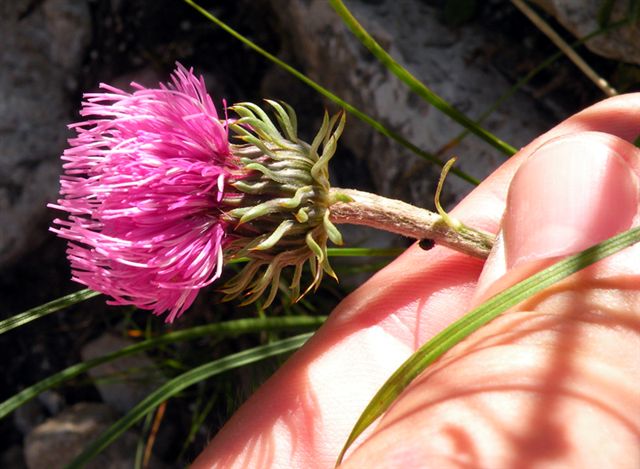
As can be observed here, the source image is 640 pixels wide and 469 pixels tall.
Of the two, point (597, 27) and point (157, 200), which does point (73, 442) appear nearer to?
point (157, 200)

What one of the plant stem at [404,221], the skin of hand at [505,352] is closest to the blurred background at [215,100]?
the skin of hand at [505,352]

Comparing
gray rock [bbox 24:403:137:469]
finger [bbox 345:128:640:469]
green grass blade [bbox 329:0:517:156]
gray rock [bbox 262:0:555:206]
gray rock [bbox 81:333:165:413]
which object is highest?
gray rock [bbox 262:0:555:206]

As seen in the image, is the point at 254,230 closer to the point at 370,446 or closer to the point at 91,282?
the point at 91,282

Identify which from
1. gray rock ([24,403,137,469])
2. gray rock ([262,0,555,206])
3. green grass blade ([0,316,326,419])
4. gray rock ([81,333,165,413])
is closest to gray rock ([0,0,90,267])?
gray rock ([81,333,165,413])

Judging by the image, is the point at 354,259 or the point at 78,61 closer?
the point at 354,259

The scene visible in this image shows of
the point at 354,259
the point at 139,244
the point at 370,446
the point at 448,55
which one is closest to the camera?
the point at 370,446

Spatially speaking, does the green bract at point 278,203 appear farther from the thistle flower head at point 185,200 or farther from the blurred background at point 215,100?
the blurred background at point 215,100

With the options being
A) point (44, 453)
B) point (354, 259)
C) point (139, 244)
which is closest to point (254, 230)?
point (139, 244)

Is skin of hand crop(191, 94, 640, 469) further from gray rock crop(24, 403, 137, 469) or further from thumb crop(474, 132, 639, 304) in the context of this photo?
gray rock crop(24, 403, 137, 469)
